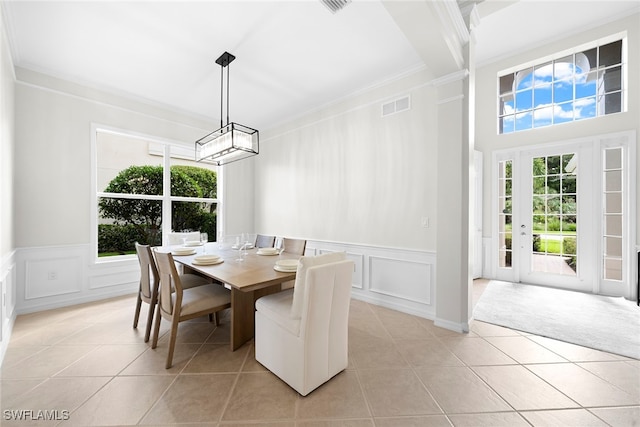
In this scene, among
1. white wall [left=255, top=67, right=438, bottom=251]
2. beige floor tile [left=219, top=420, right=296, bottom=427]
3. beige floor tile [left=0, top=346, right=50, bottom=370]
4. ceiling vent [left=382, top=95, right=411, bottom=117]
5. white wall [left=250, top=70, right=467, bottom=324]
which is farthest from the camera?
ceiling vent [left=382, top=95, right=411, bottom=117]

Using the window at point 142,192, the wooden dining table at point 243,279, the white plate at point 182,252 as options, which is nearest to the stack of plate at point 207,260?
the wooden dining table at point 243,279

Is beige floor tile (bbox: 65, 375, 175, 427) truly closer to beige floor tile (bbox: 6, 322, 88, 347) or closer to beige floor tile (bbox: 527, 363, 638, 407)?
beige floor tile (bbox: 6, 322, 88, 347)

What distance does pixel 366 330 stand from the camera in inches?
107

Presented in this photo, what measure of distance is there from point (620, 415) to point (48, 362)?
4.05 m

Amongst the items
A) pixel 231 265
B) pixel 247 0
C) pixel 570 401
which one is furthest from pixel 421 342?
pixel 247 0

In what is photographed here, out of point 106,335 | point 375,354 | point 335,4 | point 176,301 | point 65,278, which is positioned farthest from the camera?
point 65,278

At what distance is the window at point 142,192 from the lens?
397cm

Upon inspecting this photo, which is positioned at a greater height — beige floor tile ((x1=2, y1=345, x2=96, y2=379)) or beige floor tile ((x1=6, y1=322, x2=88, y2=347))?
beige floor tile ((x1=6, y1=322, x2=88, y2=347))

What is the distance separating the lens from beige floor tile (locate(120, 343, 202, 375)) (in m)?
1.98

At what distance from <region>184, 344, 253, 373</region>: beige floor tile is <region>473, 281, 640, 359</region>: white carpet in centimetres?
262

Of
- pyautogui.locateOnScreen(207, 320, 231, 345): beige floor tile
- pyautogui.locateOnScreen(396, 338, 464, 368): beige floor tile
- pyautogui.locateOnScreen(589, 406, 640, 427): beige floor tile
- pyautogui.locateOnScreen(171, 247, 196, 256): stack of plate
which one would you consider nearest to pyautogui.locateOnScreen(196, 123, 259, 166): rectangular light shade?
pyautogui.locateOnScreen(171, 247, 196, 256): stack of plate

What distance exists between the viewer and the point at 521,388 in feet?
5.90

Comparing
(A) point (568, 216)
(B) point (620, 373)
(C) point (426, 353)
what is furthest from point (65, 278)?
(A) point (568, 216)

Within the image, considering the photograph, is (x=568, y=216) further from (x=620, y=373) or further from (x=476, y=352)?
(x=476, y=352)
